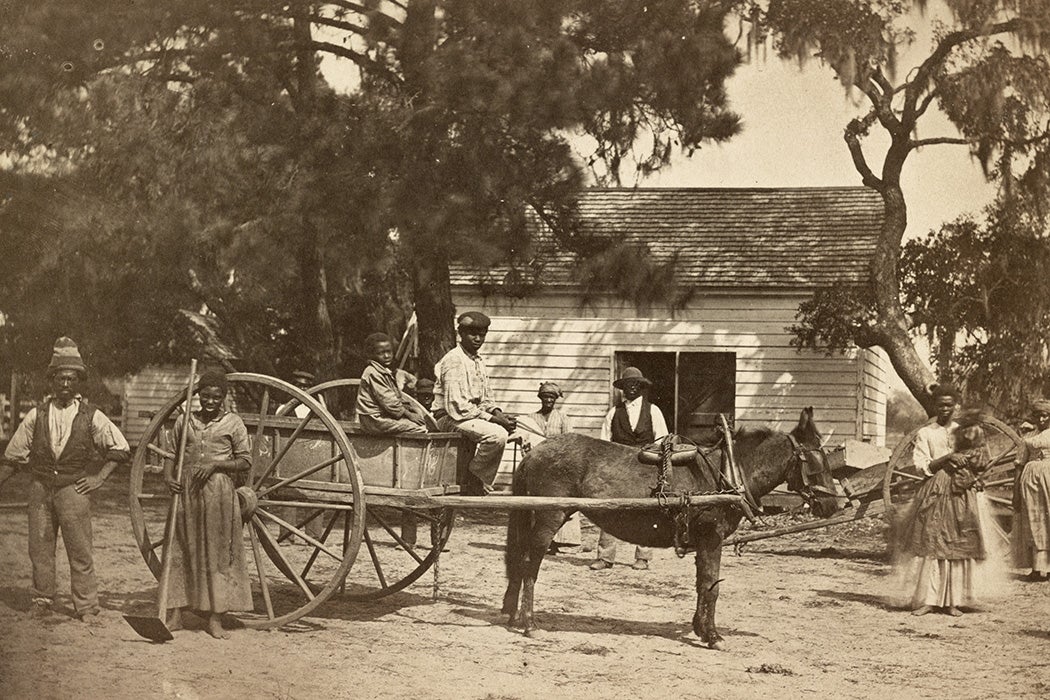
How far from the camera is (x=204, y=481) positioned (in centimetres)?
656

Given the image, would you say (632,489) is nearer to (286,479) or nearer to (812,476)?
(812,476)

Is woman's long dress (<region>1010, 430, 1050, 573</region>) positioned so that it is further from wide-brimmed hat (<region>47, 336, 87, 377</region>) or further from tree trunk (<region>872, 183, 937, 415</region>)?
wide-brimmed hat (<region>47, 336, 87, 377</region>)

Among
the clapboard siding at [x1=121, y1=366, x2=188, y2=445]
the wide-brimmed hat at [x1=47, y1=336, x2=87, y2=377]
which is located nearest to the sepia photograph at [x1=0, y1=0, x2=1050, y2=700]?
the wide-brimmed hat at [x1=47, y1=336, x2=87, y2=377]

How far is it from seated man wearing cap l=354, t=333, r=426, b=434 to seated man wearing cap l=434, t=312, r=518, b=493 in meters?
0.26

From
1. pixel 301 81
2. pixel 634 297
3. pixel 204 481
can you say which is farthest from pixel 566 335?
pixel 204 481

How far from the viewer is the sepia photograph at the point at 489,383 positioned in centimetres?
654

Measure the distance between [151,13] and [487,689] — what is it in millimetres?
5846

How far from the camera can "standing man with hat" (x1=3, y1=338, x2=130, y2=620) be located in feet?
22.9

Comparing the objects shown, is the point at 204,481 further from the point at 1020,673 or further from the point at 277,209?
the point at 1020,673

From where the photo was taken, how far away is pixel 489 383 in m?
8.92

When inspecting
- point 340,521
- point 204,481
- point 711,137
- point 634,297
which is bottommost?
point 340,521

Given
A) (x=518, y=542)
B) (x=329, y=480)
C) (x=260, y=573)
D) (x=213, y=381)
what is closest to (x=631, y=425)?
(x=518, y=542)

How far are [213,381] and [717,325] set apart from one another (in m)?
10.7

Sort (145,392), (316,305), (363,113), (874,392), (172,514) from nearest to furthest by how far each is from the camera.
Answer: (172,514) < (363,113) < (316,305) < (874,392) < (145,392)
